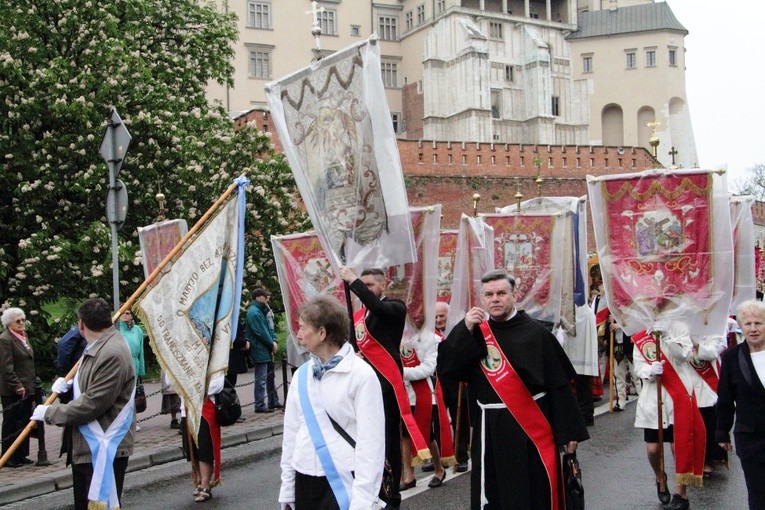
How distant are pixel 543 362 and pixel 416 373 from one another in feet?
11.1

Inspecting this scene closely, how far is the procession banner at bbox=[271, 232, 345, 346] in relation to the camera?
12.9 m

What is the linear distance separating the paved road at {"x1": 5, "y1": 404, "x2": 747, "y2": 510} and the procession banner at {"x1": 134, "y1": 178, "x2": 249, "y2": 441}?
131 cm

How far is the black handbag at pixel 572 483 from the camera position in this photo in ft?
20.0

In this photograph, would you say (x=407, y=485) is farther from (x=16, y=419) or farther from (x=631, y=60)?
(x=631, y=60)

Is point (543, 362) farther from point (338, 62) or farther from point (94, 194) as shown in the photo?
point (94, 194)

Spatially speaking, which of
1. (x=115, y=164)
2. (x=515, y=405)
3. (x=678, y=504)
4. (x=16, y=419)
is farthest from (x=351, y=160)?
(x=16, y=419)

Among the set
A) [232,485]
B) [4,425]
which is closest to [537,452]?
[232,485]

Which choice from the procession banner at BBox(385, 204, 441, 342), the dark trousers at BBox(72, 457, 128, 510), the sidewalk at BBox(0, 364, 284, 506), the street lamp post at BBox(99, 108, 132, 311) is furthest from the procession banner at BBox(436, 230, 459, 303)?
the dark trousers at BBox(72, 457, 128, 510)

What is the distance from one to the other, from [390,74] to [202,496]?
69.3 meters

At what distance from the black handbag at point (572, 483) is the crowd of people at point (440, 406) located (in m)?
0.07

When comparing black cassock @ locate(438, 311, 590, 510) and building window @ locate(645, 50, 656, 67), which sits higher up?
building window @ locate(645, 50, 656, 67)

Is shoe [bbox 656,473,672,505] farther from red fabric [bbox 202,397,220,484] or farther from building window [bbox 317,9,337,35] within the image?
building window [bbox 317,9,337,35]

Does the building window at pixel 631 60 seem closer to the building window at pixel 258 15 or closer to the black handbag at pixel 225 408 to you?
the building window at pixel 258 15

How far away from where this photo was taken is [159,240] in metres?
11.4
